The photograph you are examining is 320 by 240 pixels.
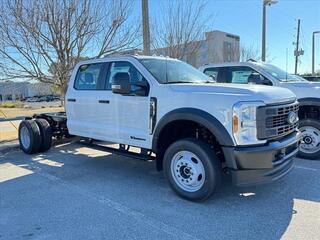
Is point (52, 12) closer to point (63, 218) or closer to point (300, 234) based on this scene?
point (63, 218)

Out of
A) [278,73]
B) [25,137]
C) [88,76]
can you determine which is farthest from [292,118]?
[25,137]

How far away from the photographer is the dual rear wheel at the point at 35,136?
24.5 ft

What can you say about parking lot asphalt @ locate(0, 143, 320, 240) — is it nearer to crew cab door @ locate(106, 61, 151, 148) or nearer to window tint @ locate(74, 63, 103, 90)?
crew cab door @ locate(106, 61, 151, 148)

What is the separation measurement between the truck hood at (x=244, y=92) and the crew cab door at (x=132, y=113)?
639 mm

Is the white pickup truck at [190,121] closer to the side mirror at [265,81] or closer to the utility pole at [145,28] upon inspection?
the side mirror at [265,81]

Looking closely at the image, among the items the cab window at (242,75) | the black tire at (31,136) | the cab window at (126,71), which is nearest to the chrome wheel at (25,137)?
the black tire at (31,136)

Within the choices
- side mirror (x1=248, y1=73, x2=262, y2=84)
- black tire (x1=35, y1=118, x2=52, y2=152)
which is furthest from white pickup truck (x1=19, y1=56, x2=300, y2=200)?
side mirror (x1=248, y1=73, x2=262, y2=84)

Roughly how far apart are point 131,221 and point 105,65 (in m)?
3.15

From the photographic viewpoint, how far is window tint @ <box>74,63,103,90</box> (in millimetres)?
6168

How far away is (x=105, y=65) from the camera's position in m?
6.00

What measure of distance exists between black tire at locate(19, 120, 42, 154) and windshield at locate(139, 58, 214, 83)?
354 cm

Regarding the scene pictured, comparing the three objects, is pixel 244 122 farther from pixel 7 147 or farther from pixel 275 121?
pixel 7 147

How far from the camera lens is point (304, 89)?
6645 millimetres

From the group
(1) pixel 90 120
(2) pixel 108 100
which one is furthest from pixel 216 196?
(1) pixel 90 120
